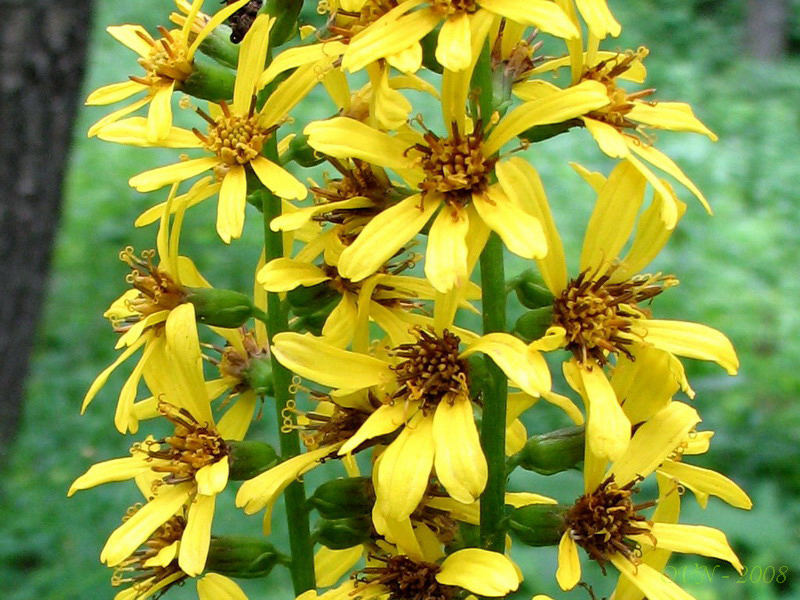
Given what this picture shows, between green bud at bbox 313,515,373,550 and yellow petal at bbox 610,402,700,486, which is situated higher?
yellow petal at bbox 610,402,700,486

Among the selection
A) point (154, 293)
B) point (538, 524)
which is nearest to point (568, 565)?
point (538, 524)

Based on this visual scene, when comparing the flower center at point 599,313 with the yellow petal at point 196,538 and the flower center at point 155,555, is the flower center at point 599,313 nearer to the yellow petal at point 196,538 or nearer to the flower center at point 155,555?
the yellow petal at point 196,538

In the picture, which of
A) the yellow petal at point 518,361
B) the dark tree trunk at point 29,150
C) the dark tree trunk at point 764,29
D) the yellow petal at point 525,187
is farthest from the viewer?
the dark tree trunk at point 764,29

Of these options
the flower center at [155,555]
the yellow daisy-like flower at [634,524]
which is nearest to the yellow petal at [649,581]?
the yellow daisy-like flower at [634,524]

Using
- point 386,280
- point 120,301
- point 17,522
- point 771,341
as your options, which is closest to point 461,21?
point 386,280

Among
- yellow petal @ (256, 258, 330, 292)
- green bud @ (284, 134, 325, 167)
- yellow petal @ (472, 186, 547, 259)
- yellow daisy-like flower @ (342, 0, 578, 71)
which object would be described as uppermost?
yellow daisy-like flower @ (342, 0, 578, 71)

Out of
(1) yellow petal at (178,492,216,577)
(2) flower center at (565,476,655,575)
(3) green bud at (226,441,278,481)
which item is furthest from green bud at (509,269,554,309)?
(1) yellow petal at (178,492,216,577)

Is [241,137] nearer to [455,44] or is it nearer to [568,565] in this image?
[455,44]

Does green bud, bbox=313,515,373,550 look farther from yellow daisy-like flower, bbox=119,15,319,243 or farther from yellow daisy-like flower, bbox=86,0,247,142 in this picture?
yellow daisy-like flower, bbox=86,0,247,142
